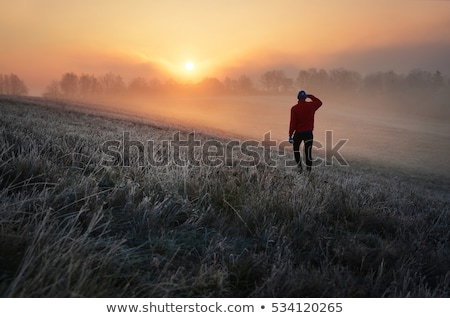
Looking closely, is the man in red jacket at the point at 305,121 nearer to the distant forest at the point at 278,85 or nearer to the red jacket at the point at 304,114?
the red jacket at the point at 304,114

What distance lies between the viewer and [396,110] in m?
60.3

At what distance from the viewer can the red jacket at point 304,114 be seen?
354 inches

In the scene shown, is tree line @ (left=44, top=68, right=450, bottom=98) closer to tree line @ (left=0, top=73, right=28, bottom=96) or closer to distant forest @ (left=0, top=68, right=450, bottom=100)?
distant forest @ (left=0, top=68, right=450, bottom=100)

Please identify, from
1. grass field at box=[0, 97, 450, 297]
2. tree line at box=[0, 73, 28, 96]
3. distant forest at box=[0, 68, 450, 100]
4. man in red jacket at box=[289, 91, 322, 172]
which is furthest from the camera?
distant forest at box=[0, 68, 450, 100]

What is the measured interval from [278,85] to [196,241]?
66.3m

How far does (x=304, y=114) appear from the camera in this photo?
9.05 m

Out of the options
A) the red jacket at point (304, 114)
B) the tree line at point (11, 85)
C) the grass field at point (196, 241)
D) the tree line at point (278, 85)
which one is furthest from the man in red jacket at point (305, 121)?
the tree line at point (278, 85)

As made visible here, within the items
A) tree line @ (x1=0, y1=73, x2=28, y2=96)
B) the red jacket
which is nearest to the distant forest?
tree line @ (x1=0, y1=73, x2=28, y2=96)

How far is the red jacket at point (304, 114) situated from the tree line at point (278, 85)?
52.8m

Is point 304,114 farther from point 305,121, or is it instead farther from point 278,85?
point 278,85

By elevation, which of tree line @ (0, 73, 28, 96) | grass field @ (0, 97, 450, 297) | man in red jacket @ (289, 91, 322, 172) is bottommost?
grass field @ (0, 97, 450, 297)

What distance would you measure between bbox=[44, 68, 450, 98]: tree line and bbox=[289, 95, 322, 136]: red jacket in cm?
5280

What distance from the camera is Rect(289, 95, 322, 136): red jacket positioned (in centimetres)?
900
